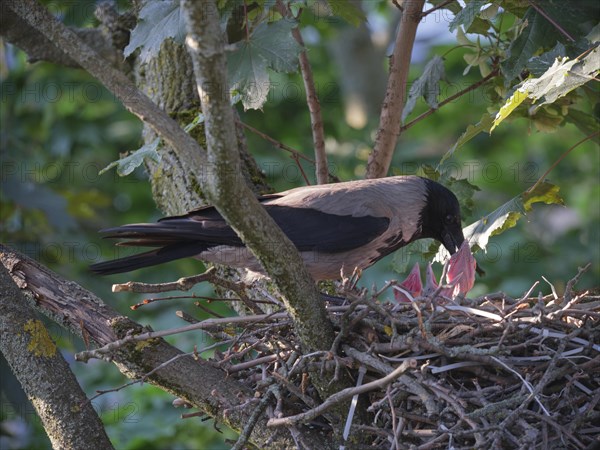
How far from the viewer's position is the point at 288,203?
455cm

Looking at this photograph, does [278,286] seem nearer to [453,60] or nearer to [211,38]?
[211,38]

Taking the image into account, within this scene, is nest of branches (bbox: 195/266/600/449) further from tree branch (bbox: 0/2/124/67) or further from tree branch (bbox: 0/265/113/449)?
tree branch (bbox: 0/2/124/67)

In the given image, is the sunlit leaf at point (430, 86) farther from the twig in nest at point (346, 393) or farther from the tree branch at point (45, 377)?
the tree branch at point (45, 377)

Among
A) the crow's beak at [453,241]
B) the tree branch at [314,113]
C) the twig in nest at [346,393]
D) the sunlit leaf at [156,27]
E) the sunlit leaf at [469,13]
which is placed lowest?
the crow's beak at [453,241]

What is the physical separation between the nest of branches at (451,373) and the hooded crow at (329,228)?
86 centimetres

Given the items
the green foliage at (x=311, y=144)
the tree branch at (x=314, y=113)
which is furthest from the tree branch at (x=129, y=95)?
the tree branch at (x=314, y=113)

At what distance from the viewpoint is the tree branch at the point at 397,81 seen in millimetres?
4488

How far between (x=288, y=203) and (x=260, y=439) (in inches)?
63.0

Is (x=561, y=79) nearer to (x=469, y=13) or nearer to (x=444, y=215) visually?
(x=469, y=13)

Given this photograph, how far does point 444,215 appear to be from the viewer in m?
4.88

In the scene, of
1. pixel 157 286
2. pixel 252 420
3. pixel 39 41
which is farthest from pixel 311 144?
pixel 252 420

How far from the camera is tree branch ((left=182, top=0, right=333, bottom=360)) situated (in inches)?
93.6

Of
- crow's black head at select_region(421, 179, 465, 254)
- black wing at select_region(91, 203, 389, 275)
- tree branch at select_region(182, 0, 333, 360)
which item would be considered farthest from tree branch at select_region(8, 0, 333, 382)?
crow's black head at select_region(421, 179, 465, 254)

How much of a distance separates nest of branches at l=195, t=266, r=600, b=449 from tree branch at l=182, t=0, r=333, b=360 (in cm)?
13
